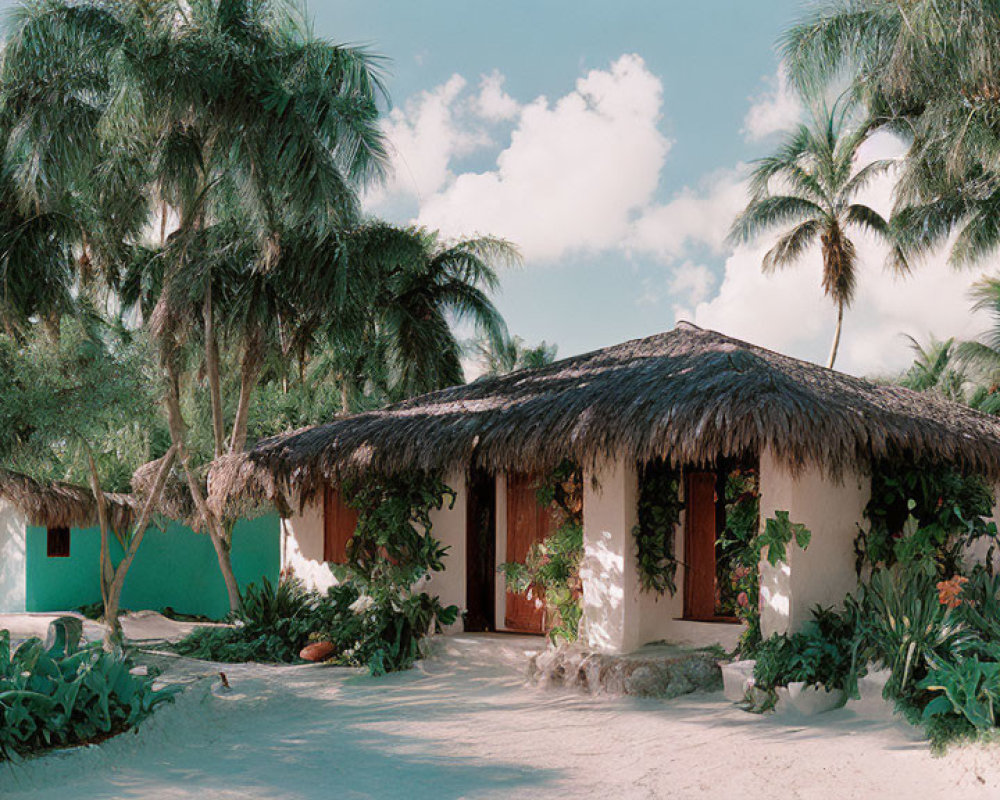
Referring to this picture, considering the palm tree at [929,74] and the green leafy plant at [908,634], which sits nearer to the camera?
the green leafy plant at [908,634]

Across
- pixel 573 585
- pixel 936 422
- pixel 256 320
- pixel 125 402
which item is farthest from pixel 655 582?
pixel 256 320

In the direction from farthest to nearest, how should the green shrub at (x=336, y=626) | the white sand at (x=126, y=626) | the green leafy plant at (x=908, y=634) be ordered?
1. the white sand at (x=126, y=626)
2. the green shrub at (x=336, y=626)
3. the green leafy plant at (x=908, y=634)

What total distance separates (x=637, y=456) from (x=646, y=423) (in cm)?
28

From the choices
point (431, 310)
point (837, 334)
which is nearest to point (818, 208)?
point (837, 334)

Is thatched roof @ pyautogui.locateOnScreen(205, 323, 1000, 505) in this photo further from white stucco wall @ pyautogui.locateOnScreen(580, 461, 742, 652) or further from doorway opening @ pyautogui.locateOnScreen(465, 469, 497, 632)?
doorway opening @ pyautogui.locateOnScreen(465, 469, 497, 632)

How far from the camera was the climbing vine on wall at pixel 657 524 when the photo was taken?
8570 millimetres

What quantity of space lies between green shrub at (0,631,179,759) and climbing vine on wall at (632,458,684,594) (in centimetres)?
406

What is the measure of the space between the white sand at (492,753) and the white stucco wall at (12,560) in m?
9.31

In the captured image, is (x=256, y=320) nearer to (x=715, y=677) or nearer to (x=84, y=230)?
(x=84, y=230)

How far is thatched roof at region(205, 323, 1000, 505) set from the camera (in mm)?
7391

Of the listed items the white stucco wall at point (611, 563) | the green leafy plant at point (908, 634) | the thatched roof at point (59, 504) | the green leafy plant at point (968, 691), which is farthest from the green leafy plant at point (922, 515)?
the thatched roof at point (59, 504)

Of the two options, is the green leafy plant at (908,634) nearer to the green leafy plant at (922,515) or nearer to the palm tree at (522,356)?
the green leafy plant at (922,515)

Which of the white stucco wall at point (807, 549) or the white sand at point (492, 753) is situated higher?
the white stucco wall at point (807, 549)

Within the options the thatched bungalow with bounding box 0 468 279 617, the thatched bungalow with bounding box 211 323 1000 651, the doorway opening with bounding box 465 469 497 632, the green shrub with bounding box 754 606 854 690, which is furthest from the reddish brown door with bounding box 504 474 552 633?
the thatched bungalow with bounding box 0 468 279 617
